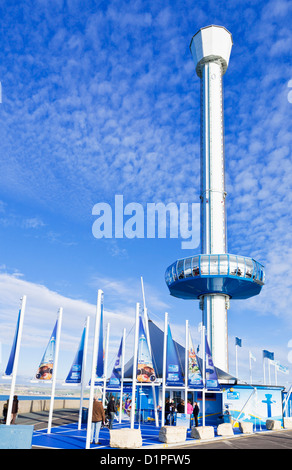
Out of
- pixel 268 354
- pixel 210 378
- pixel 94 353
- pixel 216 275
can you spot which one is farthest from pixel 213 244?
pixel 94 353

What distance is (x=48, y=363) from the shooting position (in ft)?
66.2

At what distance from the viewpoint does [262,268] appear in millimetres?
52844

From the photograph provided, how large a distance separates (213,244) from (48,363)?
3707 centimetres

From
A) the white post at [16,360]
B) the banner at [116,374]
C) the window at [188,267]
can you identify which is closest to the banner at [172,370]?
the banner at [116,374]

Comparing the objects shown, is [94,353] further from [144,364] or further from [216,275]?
[216,275]

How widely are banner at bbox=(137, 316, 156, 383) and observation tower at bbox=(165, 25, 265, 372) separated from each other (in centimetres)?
2915

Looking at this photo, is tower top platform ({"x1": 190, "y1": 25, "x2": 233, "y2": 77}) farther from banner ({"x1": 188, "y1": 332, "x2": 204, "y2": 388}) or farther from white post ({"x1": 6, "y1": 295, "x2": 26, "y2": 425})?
white post ({"x1": 6, "y1": 295, "x2": 26, "y2": 425})

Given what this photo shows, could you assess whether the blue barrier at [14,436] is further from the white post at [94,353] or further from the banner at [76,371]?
the banner at [76,371]

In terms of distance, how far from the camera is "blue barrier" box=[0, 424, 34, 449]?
1227 cm

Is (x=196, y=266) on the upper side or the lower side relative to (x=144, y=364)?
upper

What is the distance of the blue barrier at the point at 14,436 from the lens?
12266 millimetres

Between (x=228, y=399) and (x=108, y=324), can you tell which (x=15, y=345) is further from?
(x=228, y=399)


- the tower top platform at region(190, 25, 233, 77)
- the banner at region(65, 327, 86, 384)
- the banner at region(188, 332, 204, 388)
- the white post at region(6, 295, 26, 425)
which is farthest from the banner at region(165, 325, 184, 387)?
the tower top platform at region(190, 25, 233, 77)
